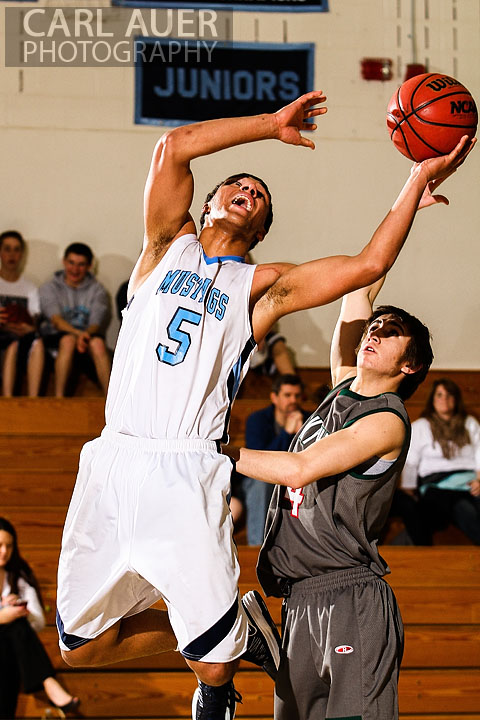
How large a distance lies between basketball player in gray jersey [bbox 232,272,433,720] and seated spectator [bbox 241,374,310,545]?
2.54 metres

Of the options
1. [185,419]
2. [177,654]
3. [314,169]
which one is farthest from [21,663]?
[314,169]

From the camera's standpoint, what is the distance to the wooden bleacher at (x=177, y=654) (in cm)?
477

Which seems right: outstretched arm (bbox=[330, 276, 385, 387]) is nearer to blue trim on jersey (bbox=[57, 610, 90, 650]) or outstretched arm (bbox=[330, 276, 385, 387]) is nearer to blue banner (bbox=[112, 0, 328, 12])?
blue trim on jersey (bbox=[57, 610, 90, 650])

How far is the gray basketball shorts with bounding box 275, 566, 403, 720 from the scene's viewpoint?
2842mm

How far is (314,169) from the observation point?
8.59 meters

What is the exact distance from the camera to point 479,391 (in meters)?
8.09

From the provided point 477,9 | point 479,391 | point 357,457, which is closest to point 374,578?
point 357,457

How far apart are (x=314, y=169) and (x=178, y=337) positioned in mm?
6203

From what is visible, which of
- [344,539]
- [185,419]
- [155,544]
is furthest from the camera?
[344,539]

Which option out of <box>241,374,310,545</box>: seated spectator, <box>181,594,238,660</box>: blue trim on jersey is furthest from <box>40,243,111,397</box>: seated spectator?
<box>181,594,238,660</box>: blue trim on jersey

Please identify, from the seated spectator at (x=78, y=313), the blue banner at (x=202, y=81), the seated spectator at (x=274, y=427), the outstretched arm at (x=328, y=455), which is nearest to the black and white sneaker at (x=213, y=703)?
the outstretched arm at (x=328, y=455)

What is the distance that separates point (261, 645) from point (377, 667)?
39cm

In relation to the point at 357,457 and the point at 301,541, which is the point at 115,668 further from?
the point at 357,457

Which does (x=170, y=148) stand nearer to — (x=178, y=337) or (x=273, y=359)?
(x=178, y=337)
